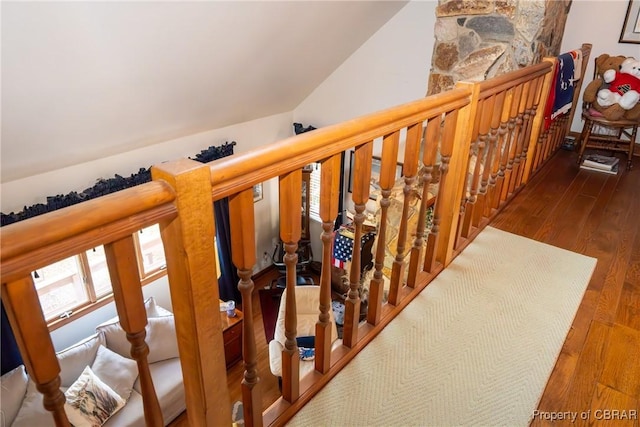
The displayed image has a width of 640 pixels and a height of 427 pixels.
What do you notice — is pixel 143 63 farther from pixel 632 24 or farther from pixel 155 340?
pixel 632 24

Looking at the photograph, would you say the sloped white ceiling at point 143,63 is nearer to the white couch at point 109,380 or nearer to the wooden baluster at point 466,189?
the white couch at point 109,380

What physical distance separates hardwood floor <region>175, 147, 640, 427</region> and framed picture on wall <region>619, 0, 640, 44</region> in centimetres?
142

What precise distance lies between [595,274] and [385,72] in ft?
11.5

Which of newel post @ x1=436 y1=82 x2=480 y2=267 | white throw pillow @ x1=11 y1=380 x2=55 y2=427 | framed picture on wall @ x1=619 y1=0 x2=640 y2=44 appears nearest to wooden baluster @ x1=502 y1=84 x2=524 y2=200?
newel post @ x1=436 y1=82 x2=480 y2=267

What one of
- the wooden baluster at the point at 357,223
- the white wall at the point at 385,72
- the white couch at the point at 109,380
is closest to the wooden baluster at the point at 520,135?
the wooden baluster at the point at 357,223

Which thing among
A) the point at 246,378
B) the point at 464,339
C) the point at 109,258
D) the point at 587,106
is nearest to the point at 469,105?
the point at 464,339

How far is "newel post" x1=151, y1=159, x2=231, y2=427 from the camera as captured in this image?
28.6 inches

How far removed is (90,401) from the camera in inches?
133

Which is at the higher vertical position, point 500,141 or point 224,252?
point 500,141

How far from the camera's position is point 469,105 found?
5.19 ft

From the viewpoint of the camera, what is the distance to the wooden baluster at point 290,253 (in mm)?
967

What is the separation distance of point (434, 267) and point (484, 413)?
666 mm

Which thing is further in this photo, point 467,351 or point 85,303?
point 85,303

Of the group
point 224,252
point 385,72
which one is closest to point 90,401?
point 224,252
